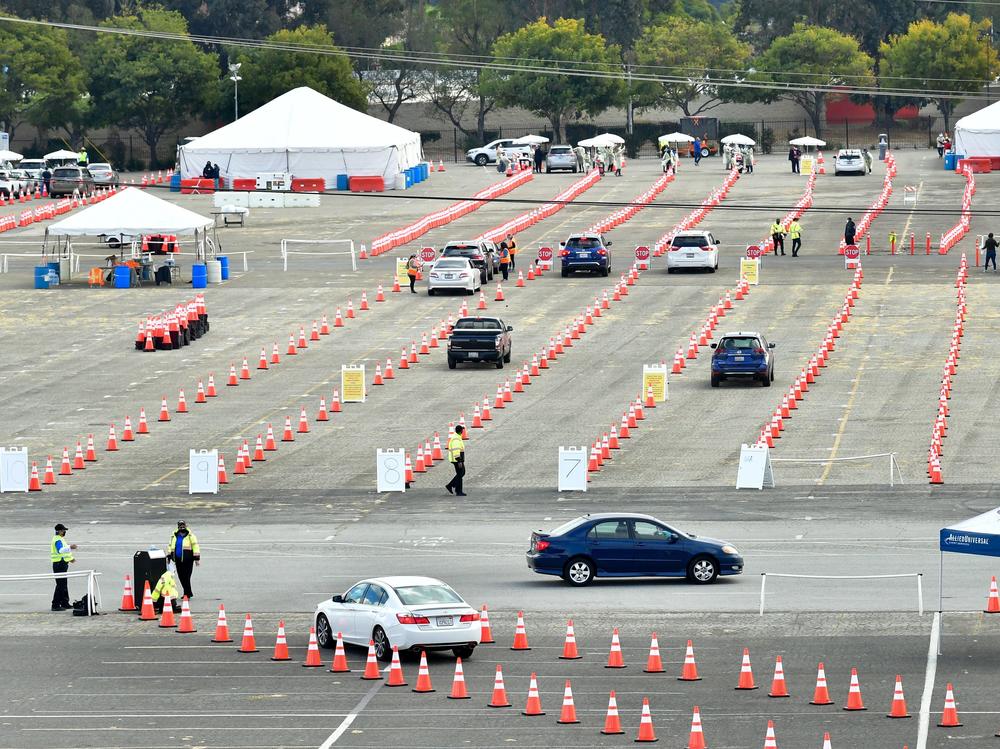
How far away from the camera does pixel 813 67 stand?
136 metres

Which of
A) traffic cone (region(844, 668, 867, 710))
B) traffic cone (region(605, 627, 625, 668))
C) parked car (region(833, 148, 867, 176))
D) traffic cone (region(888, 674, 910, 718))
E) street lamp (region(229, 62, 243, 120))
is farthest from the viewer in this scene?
street lamp (region(229, 62, 243, 120))

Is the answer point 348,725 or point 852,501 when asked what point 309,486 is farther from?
point 348,725

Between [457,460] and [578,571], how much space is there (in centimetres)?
767

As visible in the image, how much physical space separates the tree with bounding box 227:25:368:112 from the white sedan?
9903cm

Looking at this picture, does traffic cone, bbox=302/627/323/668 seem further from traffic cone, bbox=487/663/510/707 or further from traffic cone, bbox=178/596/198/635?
traffic cone, bbox=487/663/510/707

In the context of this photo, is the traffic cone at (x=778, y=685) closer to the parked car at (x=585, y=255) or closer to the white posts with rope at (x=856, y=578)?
the white posts with rope at (x=856, y=578)

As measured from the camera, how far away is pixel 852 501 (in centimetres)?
3716

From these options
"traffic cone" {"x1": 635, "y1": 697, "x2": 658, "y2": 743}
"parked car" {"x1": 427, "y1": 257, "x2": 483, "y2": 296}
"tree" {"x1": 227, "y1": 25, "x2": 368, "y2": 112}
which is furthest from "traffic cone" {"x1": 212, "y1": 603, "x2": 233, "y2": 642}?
"tree" {"x1": 227, "y1": 25, "x2": 368, "y2": 112}

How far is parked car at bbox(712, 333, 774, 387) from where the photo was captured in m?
49.5

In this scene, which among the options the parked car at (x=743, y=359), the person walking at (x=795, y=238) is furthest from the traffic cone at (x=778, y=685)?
the person walking at (x=795, y=238)

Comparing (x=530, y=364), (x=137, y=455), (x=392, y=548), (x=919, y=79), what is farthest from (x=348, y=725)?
(x=919, y=79)

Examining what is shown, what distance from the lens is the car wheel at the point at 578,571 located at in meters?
30.9

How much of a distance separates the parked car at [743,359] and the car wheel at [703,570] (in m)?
19.1

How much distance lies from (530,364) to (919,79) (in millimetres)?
86630
